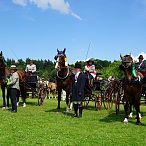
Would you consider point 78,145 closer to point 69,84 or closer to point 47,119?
point 47,119

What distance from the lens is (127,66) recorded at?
514 inches

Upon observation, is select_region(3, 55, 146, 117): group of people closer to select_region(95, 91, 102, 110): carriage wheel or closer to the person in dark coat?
the person in dark coat

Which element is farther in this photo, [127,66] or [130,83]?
[130,83]

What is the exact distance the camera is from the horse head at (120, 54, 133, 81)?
1305 cm

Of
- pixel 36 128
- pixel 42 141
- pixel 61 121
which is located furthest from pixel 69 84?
pixel 42 141

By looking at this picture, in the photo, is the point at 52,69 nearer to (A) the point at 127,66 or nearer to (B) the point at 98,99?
(B) the point at 98,99

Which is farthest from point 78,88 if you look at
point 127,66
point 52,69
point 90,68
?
point 52,69

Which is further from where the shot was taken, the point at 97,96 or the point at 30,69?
the point at 30,69

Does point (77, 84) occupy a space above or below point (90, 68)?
below

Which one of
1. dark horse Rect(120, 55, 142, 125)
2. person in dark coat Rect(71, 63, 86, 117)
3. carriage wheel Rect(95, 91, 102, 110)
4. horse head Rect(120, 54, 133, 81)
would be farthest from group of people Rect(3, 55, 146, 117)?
carriage wheel Rect(95, 91, 102, 110)

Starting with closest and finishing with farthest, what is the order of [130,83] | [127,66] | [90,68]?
[127,66] < [130,83] < [90,68]

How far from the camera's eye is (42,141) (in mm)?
9711

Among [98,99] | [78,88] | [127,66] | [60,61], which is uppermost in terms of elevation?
[60,61]

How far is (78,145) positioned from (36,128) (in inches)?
110
